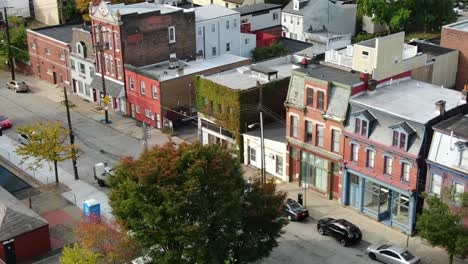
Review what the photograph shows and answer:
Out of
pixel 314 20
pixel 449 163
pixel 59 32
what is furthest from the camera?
pixel 314 20

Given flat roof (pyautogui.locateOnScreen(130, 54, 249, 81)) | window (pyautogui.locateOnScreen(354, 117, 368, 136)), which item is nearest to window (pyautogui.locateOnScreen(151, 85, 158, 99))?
flat roof (pyautogui.locateOnScreen(130, 54, 249, 81))

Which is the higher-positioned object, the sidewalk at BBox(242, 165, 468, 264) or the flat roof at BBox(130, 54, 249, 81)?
the flat roof at BBox(130, 54, 249, 81)

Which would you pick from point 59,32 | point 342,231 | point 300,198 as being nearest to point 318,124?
point 300,198

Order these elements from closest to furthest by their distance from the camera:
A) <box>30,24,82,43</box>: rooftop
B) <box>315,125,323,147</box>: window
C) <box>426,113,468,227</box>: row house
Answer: <box>426,113,468,227</box>: row house, <box>315,125,323,147</box>: window, <box>30,24,82,43</box>: rooftop

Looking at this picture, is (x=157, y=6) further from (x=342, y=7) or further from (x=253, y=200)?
(x=253, y=200)

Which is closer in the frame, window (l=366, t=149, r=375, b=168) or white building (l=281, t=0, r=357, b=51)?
window (l=366, t=149, r=375, b=168)

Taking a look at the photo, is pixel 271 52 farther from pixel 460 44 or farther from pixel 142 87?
pixel 460 44

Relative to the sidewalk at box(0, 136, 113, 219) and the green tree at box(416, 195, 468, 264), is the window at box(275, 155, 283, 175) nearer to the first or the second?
the sidewalk at box(0, 136, 113, 219)

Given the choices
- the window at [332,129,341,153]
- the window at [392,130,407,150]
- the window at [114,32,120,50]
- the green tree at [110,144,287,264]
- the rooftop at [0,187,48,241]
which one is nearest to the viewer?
the green tree at [110,144,287,264]
